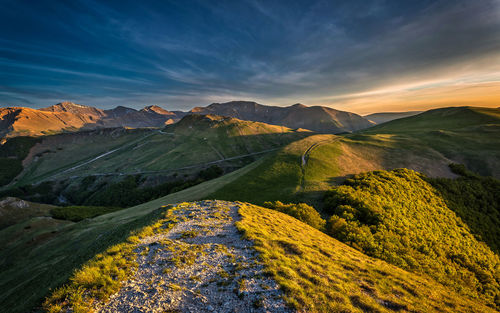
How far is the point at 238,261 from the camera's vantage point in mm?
13141

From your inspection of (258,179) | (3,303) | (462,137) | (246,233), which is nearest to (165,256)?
(246,233)

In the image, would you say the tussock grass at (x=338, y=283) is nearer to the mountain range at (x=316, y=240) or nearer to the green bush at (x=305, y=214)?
the mountain range at (x=316, y=240)

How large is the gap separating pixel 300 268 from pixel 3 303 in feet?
84.3

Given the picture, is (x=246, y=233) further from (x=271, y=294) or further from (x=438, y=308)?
(x=438, y=308)

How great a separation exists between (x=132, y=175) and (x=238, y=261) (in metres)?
141

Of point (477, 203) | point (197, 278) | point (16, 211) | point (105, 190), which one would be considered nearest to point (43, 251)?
point (197, 278)

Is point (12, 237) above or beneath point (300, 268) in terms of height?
beneath

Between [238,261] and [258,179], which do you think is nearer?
[238,261]

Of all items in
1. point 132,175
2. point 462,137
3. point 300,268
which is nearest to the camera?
point 300,268

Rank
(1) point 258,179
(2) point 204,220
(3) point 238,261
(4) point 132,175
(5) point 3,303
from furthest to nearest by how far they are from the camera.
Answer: (4) point 132,175, (1) point 258,179, (2) point 204,220, (5) point 3,303, (3) point 238,261

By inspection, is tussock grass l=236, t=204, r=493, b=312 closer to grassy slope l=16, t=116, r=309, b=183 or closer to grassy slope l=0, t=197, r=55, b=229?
grassy slope l=0, t=197, r=55, b=229

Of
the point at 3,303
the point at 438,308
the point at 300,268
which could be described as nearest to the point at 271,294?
the point at 300,268

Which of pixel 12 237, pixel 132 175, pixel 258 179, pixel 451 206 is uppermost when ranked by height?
pixel 258 179

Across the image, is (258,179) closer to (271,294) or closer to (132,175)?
(271,294)
